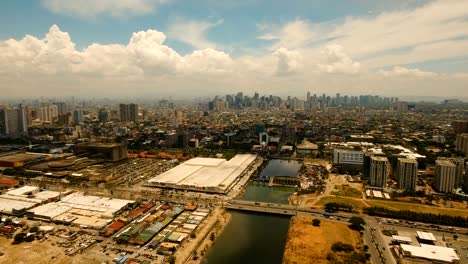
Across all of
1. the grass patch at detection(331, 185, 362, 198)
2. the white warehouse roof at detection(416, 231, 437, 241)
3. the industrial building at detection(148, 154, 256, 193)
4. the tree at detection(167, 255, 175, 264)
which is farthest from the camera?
the industrial building at detection(148, 154, 256, 193)

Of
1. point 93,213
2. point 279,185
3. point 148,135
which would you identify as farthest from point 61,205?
point 148,135

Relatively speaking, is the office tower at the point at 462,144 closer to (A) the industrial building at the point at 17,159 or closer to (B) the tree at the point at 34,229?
(B) the tree at the point at 34,229

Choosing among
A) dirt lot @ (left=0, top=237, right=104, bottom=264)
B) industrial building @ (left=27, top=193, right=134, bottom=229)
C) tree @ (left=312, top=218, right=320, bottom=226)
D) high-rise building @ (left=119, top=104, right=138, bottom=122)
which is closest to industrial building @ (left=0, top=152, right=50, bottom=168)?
industrial building @ (left=27, top=193, right=134, bottom=229)

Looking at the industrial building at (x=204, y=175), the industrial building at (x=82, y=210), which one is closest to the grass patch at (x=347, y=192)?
the industrial building at (x=204, y=175)

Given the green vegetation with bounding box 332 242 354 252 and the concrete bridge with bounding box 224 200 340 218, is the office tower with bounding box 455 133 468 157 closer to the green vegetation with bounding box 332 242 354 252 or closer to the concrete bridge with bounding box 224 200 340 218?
the concrete bridge with bounding box 224 200 340 218

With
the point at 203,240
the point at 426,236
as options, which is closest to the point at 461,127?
the point at 426,236
